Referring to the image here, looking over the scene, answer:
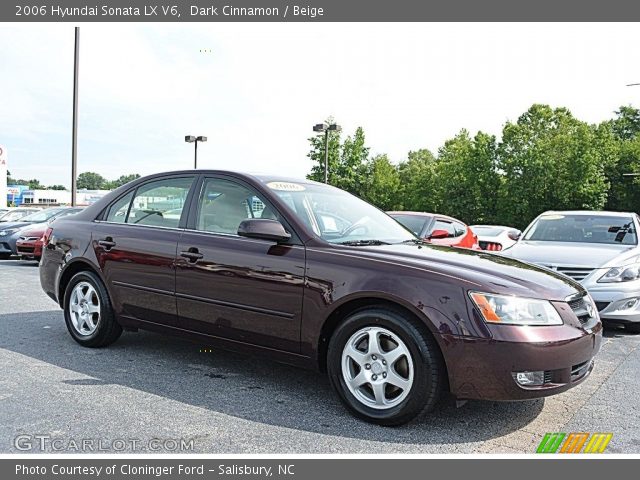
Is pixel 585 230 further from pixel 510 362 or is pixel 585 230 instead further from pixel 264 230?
pixel 264 230

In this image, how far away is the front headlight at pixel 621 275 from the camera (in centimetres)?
635

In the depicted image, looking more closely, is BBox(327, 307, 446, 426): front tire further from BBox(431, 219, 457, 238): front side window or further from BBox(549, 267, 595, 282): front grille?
BBox(431, 219, 457, 238): front side window

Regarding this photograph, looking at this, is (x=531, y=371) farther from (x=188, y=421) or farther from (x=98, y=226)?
(x=98, y=226)

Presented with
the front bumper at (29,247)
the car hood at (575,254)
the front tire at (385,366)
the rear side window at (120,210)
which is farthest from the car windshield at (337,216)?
the front bumper at (29,247)

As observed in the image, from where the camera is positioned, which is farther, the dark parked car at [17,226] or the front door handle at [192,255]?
the dark parked car at [17,226]

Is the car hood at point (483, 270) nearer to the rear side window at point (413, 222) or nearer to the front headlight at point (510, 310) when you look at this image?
the front headlight at point (510, 310)

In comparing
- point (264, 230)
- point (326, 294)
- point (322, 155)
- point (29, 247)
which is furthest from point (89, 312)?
point (322, 155)

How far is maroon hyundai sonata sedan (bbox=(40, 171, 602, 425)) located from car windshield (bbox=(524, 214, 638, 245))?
12.8 ft

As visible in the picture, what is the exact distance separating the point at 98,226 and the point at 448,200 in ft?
154

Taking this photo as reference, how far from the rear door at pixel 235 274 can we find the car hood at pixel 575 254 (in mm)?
3430

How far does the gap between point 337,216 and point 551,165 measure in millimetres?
44399

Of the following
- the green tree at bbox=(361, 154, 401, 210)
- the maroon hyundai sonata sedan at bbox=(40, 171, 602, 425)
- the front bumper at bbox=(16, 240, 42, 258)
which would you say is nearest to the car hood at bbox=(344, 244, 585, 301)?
the maroon hyundai sonata sedan at bbox=(40, 171, 602, 425)

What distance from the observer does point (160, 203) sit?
4824 millimetres
